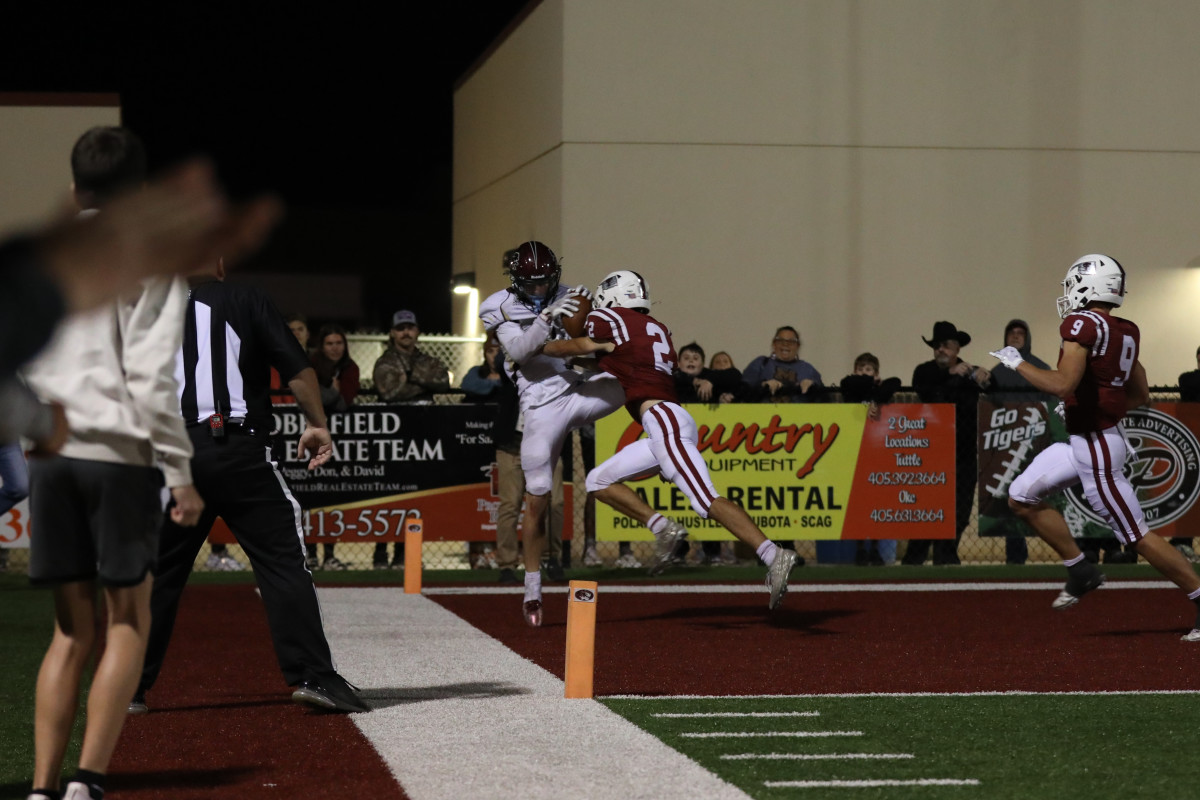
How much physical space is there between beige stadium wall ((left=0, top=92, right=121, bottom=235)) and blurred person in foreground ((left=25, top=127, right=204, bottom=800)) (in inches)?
692

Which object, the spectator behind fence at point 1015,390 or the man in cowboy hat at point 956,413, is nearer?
the man in cowboy hat at point 956,413

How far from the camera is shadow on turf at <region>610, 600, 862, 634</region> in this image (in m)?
10.2

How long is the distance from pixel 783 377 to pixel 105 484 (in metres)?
11.4

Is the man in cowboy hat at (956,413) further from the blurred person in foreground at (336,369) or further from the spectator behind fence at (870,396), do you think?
the blurred person in foreground at (336,369)

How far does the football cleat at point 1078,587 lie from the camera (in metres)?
9.80

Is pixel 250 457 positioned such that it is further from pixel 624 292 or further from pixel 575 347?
pixel 624 292

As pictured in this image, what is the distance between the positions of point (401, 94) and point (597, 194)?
12900 millimetres

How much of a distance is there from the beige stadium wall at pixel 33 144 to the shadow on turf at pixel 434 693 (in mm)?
15303

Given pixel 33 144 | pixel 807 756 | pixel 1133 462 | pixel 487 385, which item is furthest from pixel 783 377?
pixel 33 144

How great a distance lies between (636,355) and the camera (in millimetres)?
9898

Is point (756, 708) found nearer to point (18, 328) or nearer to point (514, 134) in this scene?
point (18, 328)

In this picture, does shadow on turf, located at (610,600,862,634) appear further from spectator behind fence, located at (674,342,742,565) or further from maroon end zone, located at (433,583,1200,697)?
spectator behind fence, located at (674,342,742,565)

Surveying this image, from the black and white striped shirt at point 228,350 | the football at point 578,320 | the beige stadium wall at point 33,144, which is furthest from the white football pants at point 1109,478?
the beige stadium wall at point 33,144

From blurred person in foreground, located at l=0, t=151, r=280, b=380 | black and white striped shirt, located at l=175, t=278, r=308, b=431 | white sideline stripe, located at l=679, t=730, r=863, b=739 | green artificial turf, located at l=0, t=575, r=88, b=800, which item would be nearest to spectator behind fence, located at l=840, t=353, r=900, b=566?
green artificial turf, located at l=0, t=575, r=88, b=800
